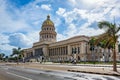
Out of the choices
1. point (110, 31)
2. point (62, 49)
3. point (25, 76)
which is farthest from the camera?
point (62, 49)

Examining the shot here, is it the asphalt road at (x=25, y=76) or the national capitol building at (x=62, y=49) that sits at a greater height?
the national capitol building at (x=62, y=49)

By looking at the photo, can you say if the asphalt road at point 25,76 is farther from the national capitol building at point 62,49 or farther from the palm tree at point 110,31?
the national capitol building at point 62,49

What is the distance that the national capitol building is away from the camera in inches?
4993

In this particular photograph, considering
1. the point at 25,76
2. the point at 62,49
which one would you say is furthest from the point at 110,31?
the point at 62,49

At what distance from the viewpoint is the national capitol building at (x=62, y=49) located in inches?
4993

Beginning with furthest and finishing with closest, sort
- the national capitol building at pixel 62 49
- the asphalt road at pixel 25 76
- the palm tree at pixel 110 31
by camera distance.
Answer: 1. the national capitol building at pixel 62 49
2. the palm tree at pixel 110 31
3. the asphalt road at pixel 25 76

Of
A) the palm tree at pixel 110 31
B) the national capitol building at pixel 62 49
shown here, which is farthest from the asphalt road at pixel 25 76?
the national capitol building at pixel 62 49

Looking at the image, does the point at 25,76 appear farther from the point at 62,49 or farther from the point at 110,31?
the point at 62,49

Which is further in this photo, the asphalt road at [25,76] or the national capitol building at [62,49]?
the national capitol building at [62,49]

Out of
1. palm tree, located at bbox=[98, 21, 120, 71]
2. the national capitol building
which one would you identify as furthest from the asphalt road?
the national capitol building

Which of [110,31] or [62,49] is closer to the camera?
[110,31]

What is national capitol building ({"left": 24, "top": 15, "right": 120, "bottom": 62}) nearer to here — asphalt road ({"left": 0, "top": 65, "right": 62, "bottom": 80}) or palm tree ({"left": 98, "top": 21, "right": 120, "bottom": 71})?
palm tree ({"left": 98, "top": 21, "right": 120, "bottom": 71})

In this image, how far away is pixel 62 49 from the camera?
502ft

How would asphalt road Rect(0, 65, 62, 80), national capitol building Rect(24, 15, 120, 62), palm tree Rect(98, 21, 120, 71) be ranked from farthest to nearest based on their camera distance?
national capitol building Rect(24, 15, 120, 62) < palm tree Rect(98, 21, 120, 71) < asphalt road Rect(0, 65, 62, 80)
